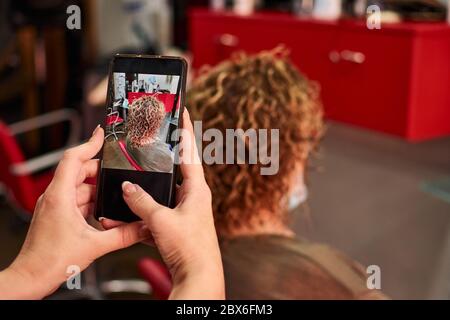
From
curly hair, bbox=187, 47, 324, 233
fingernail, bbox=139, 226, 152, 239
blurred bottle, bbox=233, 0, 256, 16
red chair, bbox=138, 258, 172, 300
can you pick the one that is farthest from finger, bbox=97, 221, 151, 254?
blurred bottle, bbox=233, 0, 256, 16

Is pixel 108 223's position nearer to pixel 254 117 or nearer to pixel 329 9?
pixel 254 117

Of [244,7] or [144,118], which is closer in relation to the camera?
[144,118]

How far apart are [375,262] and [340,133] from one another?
344 millimetres

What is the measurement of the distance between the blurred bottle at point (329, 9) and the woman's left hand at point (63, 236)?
3.30 ft

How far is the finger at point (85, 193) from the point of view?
50 centimetres

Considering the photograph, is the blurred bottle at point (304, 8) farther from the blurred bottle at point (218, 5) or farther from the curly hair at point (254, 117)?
the curly hair at point (254, 117)

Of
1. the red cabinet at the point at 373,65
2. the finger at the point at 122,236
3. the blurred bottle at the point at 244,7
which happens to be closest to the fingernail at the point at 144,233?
the finger at the point at 122,236

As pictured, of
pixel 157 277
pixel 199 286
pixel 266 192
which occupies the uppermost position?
pixel 199 286

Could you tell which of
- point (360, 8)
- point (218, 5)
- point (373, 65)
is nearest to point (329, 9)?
point (360, 8)

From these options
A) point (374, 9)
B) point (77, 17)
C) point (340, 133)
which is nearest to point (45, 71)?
point (340, 133)

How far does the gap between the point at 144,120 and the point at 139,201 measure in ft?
0.20

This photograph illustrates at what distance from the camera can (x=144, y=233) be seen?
19.5 inches
